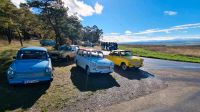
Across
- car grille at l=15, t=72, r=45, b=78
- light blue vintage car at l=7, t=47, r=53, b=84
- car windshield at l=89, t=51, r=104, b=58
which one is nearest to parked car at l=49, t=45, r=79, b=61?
car windshield at l=89, t=51, r=104, b=58

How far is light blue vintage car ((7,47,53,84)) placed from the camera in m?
8.20

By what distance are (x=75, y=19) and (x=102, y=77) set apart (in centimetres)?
2843

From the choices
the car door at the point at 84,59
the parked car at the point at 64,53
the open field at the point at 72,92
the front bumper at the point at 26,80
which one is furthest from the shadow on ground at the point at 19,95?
the parked car at the point at 64,53

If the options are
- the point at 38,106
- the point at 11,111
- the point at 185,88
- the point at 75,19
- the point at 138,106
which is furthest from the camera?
the point at 75,19

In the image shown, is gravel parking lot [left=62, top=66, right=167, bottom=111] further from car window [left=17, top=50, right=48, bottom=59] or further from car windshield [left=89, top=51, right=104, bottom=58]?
car window [left=17, top=50, right=48, bottom=59]

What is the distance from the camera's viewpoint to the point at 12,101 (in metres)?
7.30

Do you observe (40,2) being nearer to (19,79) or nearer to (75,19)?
(75,19)

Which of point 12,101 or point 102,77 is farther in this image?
point 102,77

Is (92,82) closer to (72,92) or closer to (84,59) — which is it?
(72,92)

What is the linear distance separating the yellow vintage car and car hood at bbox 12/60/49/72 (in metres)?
7.78

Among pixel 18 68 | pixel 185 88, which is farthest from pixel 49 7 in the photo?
pixel 185 88

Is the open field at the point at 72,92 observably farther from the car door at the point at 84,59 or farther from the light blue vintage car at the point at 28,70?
the car door at the point at 84,59

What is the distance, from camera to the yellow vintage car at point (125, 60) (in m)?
15.1

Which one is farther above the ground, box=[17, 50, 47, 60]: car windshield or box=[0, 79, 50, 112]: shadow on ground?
box=[17, 50, 47, 60]: car windshield
